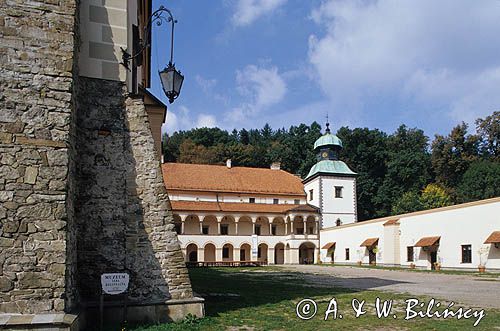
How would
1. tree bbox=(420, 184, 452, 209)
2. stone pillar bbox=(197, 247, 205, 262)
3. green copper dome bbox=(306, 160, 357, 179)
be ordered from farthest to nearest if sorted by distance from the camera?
green copper dome bbox=(306, 160, 357, 179)
tree bbox=(420, 184, 452, 209)
stone pillar bbox=(197, 247, 205, 262)

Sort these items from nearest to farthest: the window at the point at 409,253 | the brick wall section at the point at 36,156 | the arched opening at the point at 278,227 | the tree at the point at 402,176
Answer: the brick wall section at the point at 36,156, the window at the point at 409,253, the arched opening at the point at 278,227, the tree at the point at 402,176

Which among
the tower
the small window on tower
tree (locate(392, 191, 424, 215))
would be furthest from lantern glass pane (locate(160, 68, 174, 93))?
tree (locate(392, 191, 424, 215))

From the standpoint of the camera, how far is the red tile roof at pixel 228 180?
52.6 meters

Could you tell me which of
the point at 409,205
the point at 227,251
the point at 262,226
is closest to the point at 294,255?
the point at 262,226

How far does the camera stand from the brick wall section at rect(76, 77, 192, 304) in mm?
8422

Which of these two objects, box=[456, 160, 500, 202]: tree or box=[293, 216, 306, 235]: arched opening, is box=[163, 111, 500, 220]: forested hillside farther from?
box=[293, 216, 306, 235]: arched opening

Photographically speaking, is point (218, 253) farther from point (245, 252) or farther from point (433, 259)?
point (433, 259)

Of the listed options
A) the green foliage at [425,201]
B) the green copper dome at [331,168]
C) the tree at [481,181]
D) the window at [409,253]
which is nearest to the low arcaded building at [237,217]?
the green copper dome at [331,168]

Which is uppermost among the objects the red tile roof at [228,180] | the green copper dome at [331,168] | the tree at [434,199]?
the green copper dome at [331,168]

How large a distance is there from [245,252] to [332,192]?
12448 millimetres

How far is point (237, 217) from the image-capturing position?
172ft

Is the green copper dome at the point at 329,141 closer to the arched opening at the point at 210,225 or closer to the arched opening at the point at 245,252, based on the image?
the arched opening at the point at 245,252

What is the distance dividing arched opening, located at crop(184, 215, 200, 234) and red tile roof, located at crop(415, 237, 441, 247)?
25488 mm

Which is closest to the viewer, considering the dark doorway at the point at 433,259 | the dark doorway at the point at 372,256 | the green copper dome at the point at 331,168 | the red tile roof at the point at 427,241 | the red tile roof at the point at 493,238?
the red tile roof at the point at 493,238
